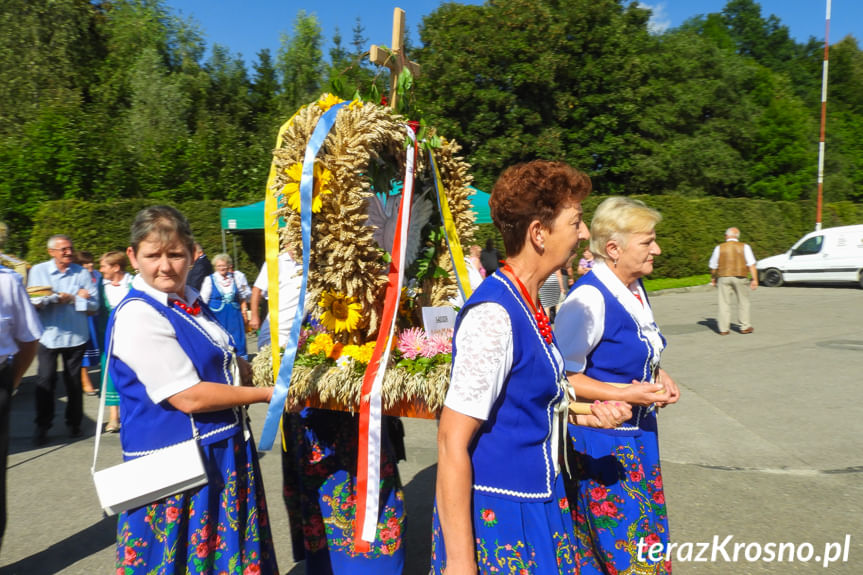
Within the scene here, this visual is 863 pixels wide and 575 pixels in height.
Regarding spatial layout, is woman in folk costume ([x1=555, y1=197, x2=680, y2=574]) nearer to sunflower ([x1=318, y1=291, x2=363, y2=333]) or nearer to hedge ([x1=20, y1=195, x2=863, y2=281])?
sunflower ([x1=318, y1=291, x2=363, y2=333])

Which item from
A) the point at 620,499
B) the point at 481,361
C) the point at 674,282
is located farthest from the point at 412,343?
the point at 674,282

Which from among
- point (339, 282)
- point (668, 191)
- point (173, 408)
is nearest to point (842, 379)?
point (339, 282)

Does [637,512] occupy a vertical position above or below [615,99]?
below

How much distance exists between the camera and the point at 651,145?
24.3 m

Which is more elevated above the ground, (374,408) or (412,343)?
(412,343)

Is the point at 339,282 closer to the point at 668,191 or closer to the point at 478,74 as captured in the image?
the point at 478,74

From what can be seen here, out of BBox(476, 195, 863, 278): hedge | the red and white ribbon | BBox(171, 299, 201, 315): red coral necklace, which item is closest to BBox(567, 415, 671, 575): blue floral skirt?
the red and white ribbon

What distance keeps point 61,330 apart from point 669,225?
19.1 meters

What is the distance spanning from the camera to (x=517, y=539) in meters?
1.88

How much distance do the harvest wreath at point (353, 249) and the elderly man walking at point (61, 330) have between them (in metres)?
4.60

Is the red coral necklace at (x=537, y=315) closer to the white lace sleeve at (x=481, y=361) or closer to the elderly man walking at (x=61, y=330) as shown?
the white lace sleeve at (x=481, y=361)

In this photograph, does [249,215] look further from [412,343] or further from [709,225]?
[709,225]

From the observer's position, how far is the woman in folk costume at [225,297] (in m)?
7.81

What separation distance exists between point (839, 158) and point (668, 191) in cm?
1289
